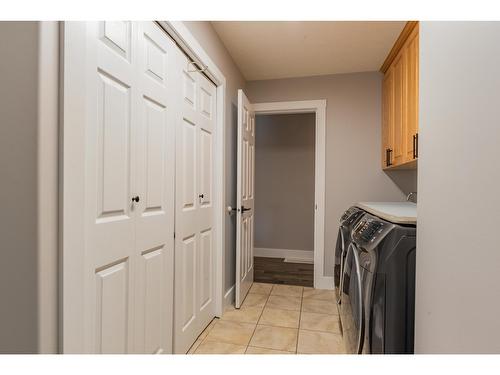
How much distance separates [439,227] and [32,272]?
1.11 m

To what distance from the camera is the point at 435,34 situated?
28.6 inches

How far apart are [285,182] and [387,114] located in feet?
6.58

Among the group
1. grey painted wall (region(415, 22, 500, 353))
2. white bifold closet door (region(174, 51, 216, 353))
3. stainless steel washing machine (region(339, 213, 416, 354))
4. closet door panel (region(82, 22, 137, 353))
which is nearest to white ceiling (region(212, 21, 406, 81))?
white bifold closet door (region(174, 51, 216, 353))

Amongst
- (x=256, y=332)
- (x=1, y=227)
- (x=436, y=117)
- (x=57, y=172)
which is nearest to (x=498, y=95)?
(x=436, y=117)

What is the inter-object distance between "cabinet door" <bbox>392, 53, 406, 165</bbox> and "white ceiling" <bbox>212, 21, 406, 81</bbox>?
0.74ft

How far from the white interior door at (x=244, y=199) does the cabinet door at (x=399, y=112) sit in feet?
4.58

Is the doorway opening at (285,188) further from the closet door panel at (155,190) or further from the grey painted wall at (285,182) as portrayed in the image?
the closet door panel at (155,190)

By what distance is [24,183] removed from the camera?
0.73m

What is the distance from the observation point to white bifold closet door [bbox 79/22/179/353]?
958 mm

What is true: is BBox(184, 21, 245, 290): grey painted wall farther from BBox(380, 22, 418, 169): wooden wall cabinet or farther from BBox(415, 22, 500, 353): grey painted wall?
BBox(415, 22, 500, 353): grey painted wall

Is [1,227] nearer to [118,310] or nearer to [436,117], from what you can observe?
[118,310]

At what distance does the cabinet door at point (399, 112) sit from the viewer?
7.39ft

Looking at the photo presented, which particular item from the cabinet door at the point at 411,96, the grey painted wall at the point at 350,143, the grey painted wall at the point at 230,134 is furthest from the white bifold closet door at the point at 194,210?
the cabinet door at the point at 411,96

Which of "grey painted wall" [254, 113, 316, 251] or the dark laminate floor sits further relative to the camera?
"grey painted wall" [254, 113, 316, 251]
